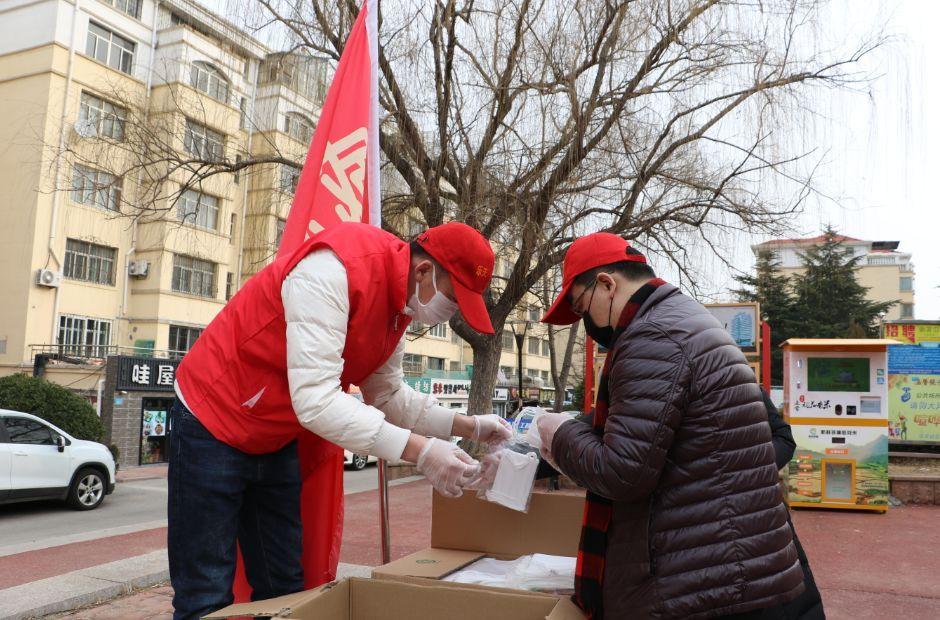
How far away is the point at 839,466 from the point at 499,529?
8672mm

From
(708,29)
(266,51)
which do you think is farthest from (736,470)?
(266,51)

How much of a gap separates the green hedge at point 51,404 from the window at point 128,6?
18.0 meters

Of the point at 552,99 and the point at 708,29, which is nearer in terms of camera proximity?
the point at 708,29

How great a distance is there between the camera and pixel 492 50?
30.7 ft

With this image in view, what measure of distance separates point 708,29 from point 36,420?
416 inches

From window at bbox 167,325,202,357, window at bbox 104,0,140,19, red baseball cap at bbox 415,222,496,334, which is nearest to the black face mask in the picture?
red baseball cap at bbox 415,222,496,334

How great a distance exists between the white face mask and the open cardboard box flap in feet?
2.25

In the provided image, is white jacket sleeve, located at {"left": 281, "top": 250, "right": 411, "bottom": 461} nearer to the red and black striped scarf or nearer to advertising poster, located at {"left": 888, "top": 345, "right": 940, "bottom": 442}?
the red and black striped scarf

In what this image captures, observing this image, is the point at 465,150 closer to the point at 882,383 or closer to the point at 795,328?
the point at 882,383

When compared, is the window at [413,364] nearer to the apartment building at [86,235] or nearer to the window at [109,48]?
the apartment building at [86,235]

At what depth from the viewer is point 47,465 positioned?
10.1 m

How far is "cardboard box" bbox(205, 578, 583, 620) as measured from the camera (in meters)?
1.80

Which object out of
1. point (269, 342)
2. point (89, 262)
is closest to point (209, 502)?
point (269, 342)

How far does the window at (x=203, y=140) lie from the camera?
1016cm
